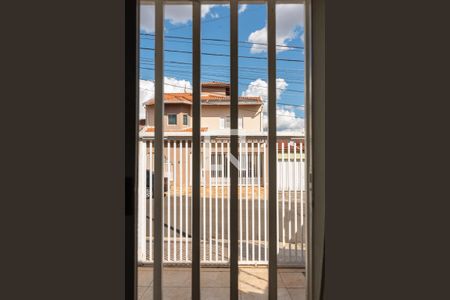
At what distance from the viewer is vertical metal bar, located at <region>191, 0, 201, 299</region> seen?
5.48 feet

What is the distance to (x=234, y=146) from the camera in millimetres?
1697

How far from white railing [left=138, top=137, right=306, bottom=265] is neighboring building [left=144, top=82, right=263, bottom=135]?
0.09 meters

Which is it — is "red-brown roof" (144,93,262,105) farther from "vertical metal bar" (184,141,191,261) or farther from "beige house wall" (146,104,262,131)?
"vertical metal bar" (184,141,191,261)

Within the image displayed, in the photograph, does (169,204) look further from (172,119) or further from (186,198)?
(172,119)

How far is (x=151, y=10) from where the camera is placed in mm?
1738

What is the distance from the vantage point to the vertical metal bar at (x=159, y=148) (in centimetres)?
169

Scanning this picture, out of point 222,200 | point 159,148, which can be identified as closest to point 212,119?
point 159,148

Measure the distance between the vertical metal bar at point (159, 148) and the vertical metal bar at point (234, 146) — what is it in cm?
43

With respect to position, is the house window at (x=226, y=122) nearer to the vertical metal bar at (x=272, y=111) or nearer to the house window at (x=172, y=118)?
the vertical metal bar at (x=272, y=111)

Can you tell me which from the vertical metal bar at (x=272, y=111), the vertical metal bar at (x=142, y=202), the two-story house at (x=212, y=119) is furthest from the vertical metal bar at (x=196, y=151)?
the vertical metal bar at (x=272, y=111)
